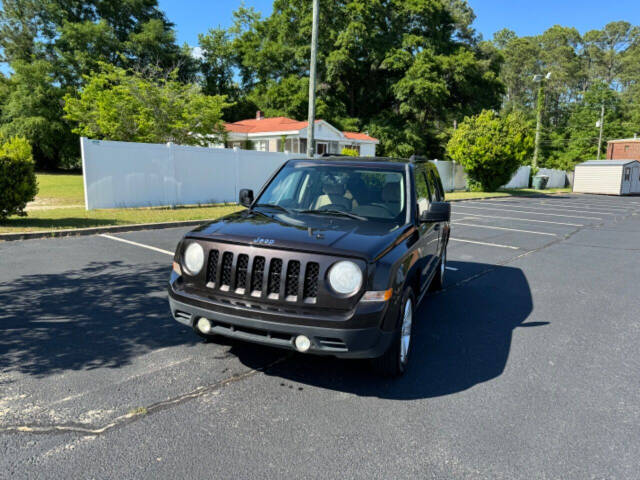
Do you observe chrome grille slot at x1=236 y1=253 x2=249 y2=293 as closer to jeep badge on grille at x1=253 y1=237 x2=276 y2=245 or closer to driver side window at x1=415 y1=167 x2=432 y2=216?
jeep badge on grille at x1=253 y1=237 x2=276 y2=245

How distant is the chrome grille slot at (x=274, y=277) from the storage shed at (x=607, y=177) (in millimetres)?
42818

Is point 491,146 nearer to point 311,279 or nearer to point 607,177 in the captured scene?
point 607,177

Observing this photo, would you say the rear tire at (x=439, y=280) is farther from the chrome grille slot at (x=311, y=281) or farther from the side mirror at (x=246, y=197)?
the chrome grille slot at (x=311, y=281)

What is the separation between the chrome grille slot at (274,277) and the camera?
10.3 feet

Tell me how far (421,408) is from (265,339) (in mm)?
1220

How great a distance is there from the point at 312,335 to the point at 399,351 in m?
0.82

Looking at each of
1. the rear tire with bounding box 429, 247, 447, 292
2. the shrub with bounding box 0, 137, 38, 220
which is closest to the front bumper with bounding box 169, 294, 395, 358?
the rear tire with bounding box 429, 247, 447, 292

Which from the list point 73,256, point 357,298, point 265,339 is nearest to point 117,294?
point 73,256

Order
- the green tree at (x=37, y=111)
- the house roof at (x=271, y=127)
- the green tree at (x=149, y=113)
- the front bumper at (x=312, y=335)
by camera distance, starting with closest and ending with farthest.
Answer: the front bumper at (x=312, y=335) → the green tree at (x=149, y=113) → the house roof at (x=271, y=127) → the green tree at (x=37, y=111)

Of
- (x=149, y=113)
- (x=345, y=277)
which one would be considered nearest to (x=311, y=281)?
(x=345, y=277)

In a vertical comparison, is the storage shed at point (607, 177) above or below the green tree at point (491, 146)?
below

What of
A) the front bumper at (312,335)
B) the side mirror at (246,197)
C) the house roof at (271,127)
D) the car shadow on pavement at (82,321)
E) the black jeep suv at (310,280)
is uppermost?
the house roof at (271,127)

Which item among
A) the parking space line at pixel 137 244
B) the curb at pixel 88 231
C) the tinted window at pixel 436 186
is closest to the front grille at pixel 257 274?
the tinted window at pixel 436 186

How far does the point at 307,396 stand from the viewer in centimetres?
331
